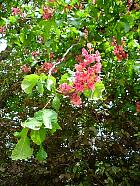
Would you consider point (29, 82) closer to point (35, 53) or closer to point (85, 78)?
point (85, 78)

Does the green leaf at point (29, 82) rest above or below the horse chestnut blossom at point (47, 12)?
below

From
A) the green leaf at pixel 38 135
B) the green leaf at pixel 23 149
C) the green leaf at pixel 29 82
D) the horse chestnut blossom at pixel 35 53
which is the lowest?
the green leaf at pixel 23 149

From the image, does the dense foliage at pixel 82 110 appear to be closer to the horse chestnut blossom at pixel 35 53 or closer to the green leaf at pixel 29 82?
→ the horse chestnut blossom at pixel 35 53

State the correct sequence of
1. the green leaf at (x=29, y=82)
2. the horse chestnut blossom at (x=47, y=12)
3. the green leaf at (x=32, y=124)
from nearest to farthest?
the green leaf at (x=32, y=124)
the green leaf at (x=29, y=82)
the horse chestnut blossom at (x=47, y=12)

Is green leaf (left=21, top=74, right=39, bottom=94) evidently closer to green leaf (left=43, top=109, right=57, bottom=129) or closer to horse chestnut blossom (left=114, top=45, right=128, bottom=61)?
green leaf (left=43, top=109, right=57, bottom=129)

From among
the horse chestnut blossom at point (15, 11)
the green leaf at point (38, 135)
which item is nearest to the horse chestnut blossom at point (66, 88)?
the green leaf at point (38, 135)

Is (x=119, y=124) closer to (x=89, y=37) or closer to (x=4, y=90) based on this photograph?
(x=89, y=37)

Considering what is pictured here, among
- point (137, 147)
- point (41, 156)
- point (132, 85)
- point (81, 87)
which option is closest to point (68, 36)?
point (132, 85)

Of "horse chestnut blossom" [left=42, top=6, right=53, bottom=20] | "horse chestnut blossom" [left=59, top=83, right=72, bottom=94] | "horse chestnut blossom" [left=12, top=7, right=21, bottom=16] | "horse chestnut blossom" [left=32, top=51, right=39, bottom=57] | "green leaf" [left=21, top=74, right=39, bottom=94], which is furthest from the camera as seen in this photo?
"horse chestnut blossom" [left=32, top=51, right=39, bottom=57]

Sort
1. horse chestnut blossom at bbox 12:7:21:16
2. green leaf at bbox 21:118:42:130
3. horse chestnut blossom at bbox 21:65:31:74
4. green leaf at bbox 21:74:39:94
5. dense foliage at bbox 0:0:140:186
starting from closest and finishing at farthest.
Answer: green leaf at bbox 21:118:42:130, green leaf at bbox 21:74:39:94, dense foliage at bbox 0:0:140:186, horse chestnut blossom at bbox 12:7:21:16, horse chestnut blossom at bbox 21:65:31:74

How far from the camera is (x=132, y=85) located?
10.3 feet

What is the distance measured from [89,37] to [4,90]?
1.76 metres

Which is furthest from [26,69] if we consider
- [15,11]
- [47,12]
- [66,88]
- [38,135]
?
[38,135]

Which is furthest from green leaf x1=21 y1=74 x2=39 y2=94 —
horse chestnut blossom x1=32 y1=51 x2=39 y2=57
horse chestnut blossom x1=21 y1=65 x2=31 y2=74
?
horse chestnut blossom x1=21 y1=65 x2=31 y2=74
